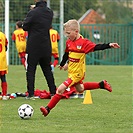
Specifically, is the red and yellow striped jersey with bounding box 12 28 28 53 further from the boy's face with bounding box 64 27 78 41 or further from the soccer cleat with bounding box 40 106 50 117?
the soccer cleat with bounding box 40 106 50 117

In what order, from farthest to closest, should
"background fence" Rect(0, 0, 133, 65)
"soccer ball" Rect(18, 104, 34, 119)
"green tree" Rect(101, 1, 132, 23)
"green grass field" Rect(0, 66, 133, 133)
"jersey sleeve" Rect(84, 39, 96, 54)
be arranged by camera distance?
"green tree" Rect(101, 1, 132, 23)
"background fence" Rect(0, 0, 133, 65)
"jersey sleeve" Rect(84, 39, 96, 54)
"soccer ball" Rect(18, 104, 34, 119)
"green grass field" Rect(0, 66, 133, 133)

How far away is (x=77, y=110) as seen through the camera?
11094 mm

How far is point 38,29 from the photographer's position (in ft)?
42.6

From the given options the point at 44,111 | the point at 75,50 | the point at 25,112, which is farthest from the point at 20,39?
the point at 25,112

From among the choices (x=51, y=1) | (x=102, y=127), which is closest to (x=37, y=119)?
(x=102, y=127)

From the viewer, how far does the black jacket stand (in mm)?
12906

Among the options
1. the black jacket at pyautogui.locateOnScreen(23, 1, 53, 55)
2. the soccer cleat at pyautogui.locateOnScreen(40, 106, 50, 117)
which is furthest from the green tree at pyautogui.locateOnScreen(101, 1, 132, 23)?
the soccer cleat at pyautogui.locateOnScreen(40, 106, 50, 117)

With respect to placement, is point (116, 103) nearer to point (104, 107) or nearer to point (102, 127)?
point (104, 107)

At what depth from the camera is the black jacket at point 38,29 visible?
508 inches

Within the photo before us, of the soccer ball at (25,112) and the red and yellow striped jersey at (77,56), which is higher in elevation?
the red and yellow striped jersey at (77,56)

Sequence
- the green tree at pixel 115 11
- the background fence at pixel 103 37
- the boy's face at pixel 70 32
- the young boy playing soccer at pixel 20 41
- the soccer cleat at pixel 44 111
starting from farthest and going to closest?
1. the green tree at pixel 115 11
2. the background fence at pixel 103 37
3. the young boy playing soccer at pixel 20 41
4. the boy's face at pixel 70 32
5. the soccer cleat at pixel 44 111

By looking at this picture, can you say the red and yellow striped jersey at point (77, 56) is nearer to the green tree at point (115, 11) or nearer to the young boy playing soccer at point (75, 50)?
the young boy playing soccer at point (75, 50)

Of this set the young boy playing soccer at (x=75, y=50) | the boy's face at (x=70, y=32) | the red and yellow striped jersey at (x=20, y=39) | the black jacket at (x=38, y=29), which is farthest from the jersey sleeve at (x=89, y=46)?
the red and yellow striped jersey at (x=20, y=39)

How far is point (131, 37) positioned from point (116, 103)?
1984 centimetres
